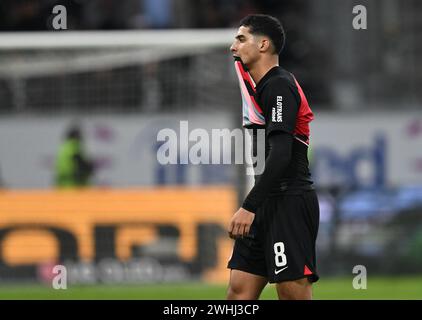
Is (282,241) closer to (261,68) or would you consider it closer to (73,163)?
(261,68)

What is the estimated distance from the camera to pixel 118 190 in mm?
13156

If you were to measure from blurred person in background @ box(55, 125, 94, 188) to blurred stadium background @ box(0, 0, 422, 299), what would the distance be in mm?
87

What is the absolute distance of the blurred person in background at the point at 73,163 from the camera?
43.2ft

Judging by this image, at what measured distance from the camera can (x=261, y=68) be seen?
5684mm

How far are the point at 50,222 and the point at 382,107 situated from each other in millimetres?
4520

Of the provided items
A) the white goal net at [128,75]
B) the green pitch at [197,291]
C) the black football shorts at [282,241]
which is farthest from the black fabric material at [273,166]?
the white goal net at [128,75]

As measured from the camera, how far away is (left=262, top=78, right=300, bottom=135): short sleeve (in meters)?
5.47

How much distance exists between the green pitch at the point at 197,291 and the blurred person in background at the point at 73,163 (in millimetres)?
1350

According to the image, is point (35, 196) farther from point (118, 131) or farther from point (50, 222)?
point (118, 131)

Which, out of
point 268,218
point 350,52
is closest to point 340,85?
point 350,52
